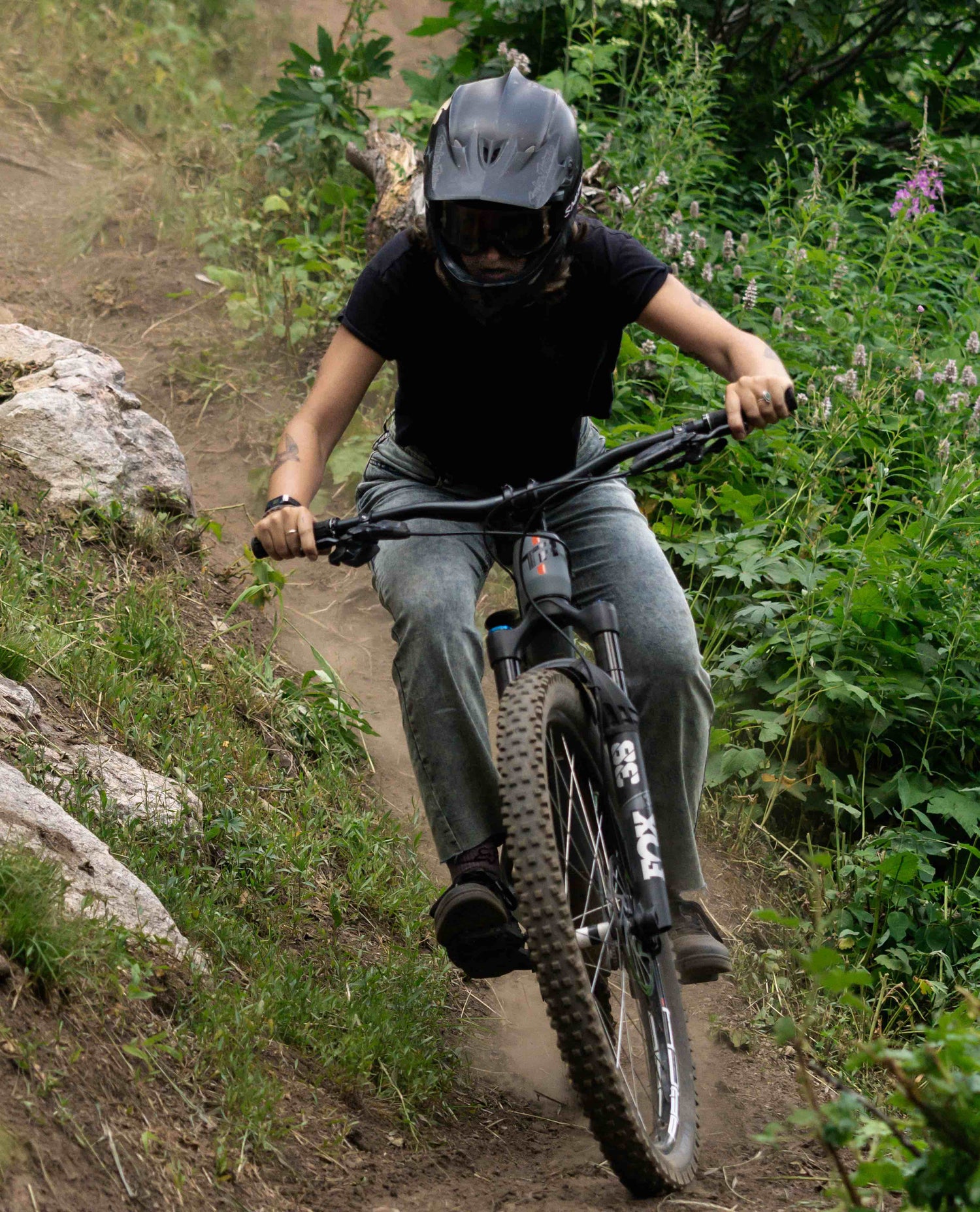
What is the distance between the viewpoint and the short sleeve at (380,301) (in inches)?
125

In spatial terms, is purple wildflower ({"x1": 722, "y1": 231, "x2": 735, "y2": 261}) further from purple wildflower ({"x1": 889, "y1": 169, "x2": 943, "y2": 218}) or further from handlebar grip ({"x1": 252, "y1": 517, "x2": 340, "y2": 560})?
handlebar grip ({"x1": 252, "y1": 517, "x2": 340, "y2": 560})

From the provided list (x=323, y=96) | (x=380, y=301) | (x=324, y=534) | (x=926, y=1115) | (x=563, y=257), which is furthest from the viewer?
(x=323, y=96)

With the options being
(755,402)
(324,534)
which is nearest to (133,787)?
(324,534)

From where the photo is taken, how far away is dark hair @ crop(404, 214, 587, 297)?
10.1ft

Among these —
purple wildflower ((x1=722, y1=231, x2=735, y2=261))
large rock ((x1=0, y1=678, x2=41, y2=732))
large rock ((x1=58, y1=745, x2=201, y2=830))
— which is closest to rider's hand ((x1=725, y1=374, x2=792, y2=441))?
large rock ((x1=58, y1=745, x2=201, y2=830))

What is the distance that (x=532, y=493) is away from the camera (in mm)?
2832

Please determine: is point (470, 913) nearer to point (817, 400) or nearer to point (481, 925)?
point (481, 925)

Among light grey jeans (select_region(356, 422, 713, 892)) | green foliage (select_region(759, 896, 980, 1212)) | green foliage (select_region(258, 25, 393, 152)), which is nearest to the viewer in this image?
green foliage (select_region(759, 896, 980, 1212))

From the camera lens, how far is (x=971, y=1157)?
1.65 meters

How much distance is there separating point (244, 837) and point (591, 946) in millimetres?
1266

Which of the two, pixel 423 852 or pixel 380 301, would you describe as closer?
pixel 380 301

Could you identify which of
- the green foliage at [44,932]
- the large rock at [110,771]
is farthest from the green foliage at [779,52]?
the green foliage at [44,932]

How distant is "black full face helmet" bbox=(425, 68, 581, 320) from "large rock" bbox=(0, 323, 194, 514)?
2137 mm

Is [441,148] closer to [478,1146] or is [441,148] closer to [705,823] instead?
[478,1146]
